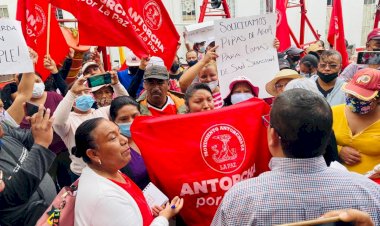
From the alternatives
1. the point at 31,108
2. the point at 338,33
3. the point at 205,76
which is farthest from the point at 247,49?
the point at 338,33

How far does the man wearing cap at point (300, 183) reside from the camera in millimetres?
1376

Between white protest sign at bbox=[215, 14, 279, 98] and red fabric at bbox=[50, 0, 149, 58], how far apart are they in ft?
3.13

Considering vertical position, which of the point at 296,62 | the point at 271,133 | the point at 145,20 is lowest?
the point at 296,62

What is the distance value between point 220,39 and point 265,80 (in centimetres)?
64

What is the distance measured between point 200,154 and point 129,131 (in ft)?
2.21

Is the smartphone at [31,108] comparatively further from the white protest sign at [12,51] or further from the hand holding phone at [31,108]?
the white protest sign at [12,51]

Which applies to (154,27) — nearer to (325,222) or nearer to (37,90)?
(37,90)

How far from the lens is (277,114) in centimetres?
142

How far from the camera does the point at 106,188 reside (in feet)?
6.02

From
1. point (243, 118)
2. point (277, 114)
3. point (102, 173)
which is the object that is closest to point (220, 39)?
point (243, 118)

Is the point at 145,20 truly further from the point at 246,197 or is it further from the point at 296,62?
the point at 296,62

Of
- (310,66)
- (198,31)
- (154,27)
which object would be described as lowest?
(310,66)

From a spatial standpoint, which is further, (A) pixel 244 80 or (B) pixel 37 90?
(B) pixel 37 90

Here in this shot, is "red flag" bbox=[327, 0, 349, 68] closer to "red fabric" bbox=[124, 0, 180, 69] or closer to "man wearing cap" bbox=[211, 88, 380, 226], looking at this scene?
"red fabric" bbox=[124, 0, 180, 69]
